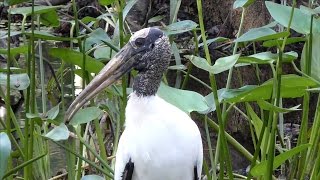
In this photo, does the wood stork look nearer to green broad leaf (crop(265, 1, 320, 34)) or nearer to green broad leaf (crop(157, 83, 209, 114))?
green broad leaf (crop(157, 83, 209, 114))

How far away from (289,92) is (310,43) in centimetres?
16

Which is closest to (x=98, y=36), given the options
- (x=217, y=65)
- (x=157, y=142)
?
(x=157, y=142)

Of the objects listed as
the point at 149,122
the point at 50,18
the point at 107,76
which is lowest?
the point at 149,122

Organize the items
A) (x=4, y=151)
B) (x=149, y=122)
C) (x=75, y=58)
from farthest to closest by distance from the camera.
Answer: (x=75, y=58), (x=149, y=122), (x=4, y=151)

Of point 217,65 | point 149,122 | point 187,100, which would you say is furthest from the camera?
point 149,122

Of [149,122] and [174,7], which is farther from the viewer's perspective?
[174,7]

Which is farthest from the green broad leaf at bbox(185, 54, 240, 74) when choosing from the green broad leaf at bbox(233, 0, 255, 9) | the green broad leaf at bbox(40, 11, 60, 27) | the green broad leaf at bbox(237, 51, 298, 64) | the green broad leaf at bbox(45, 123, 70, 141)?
the green broad leaf at bbox(40, 11, 60, 27)

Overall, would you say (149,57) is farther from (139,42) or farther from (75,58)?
(75,58)

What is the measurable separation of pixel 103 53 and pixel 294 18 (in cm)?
62

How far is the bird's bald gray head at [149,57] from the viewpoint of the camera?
223cm

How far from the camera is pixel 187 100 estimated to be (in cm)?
207

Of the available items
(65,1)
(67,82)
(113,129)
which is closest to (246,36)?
(113,129)

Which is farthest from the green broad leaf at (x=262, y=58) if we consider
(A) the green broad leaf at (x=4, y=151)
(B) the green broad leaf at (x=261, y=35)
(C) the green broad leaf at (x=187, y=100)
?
(A) the green broad leaf at (x=4, y=151)

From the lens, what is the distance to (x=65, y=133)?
1.98 meters
